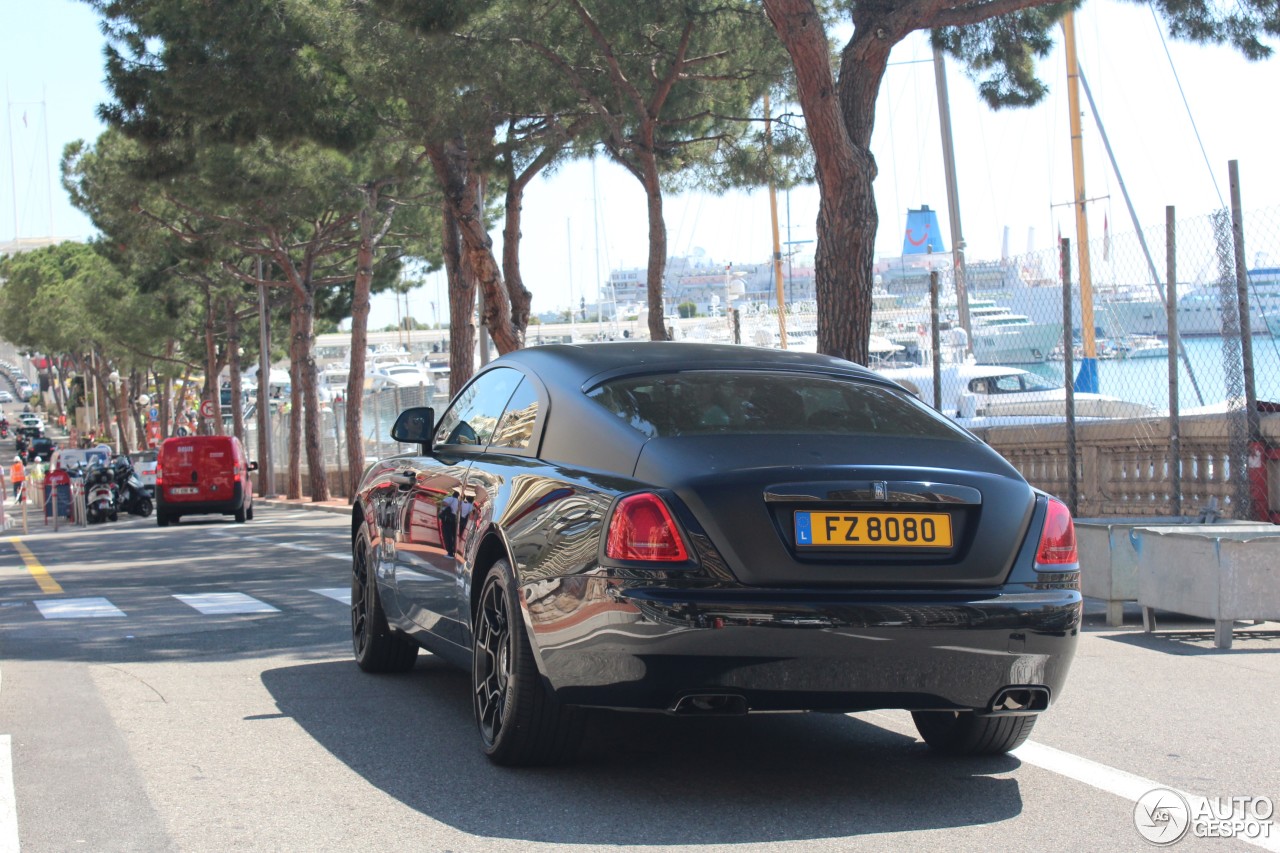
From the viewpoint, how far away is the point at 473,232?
2278cm

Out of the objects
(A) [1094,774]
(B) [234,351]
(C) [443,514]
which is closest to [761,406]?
(C) [443,514]

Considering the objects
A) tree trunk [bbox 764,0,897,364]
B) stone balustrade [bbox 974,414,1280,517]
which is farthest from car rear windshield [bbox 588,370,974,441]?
tree trunk [bbox 764,0,897,364]

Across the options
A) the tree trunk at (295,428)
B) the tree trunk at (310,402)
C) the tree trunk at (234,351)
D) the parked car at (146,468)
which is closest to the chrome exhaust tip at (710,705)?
the tree trunk at (310,402)

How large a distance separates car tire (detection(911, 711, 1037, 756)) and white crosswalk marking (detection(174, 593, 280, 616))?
668 centimetres

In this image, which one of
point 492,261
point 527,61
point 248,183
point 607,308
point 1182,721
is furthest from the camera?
point 607,308

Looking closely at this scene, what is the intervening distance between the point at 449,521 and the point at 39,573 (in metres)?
12.1

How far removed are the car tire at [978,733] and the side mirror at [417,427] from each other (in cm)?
263

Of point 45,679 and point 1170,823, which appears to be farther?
point 45,679

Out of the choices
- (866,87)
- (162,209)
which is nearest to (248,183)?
(162,209)

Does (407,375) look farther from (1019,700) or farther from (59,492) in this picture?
(1019,700)

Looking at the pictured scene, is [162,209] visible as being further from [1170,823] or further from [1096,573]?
[1170,823]

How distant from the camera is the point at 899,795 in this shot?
5.14 m

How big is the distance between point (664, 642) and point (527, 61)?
52.9ft

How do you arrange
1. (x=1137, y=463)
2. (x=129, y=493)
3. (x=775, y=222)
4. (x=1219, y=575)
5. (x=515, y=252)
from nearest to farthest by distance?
(x=1219, y=575) < (x=1137, y=463) < (x=515, y=252) < (x=775, y=222) < (x=129, y=493)
